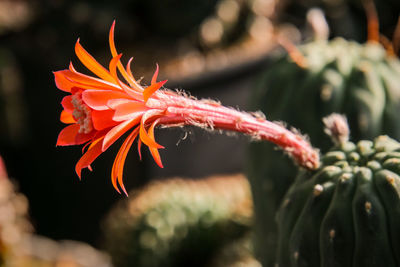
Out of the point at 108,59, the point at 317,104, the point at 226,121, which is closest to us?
the point at 226,121

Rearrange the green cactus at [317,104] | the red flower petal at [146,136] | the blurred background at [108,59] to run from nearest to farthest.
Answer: the red flower petal at [146,136] → the green cactus at [317,104] → the blurred background at [108,59]

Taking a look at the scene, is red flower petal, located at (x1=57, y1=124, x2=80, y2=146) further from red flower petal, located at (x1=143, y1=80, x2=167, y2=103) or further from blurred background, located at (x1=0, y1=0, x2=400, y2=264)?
blurred background, located at (x1=0, y1=0, x2=400, y2=264)

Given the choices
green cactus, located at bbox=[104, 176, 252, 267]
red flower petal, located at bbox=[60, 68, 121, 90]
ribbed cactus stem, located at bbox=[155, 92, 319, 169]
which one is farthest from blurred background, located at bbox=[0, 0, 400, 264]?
red flower petal, located at bbox=[60, 68, 121, 90]

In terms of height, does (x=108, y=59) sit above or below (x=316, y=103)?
below

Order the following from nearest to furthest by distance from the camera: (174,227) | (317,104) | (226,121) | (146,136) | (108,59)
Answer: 1. (146,136)
2. (226,121)
3. (317,104)
4. (174,227)
5. (108,59)

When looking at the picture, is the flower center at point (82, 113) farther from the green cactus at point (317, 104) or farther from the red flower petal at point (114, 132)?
the green cactus at point (317, 104)

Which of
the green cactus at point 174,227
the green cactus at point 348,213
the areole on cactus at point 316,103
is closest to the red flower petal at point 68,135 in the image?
the green cactus at point 348,213

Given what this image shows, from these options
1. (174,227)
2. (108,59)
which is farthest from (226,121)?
(108,59)

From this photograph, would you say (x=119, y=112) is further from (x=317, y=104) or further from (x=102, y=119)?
(x=317, y=104)
